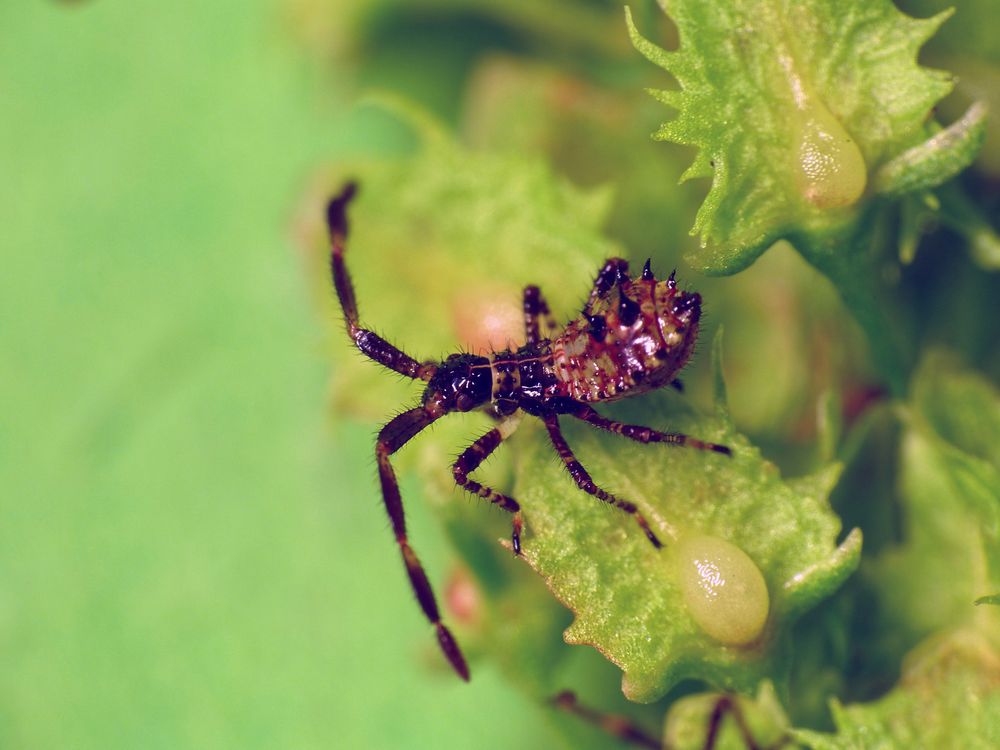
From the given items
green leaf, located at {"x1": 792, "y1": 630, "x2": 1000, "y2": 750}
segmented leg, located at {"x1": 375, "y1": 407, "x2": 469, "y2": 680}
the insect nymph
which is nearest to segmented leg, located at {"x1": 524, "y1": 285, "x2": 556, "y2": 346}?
the insect nymph

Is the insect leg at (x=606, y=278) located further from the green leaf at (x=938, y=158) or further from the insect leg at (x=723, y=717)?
the insect leg at (x=723, y=717)

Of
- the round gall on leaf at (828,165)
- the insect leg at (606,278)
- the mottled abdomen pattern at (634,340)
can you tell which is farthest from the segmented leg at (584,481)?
the round gall on leaf at (828,165)

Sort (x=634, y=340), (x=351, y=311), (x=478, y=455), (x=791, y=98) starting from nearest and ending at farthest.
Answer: (x=791, y=98) < (x=634, y=340) < (x=478, y=455) < (x=351, y=311)

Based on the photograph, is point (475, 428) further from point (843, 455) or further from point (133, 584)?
point (133, 584)

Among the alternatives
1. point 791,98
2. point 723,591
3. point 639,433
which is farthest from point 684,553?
point 791,98

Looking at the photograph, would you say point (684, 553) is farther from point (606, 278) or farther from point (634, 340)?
point (606, 278)

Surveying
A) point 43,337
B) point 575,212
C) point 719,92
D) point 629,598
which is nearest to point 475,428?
point 575,212

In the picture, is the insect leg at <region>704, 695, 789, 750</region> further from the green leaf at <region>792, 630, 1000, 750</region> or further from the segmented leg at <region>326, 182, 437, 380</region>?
the segmented leg at <region>326, 182, 437, 380</region>
